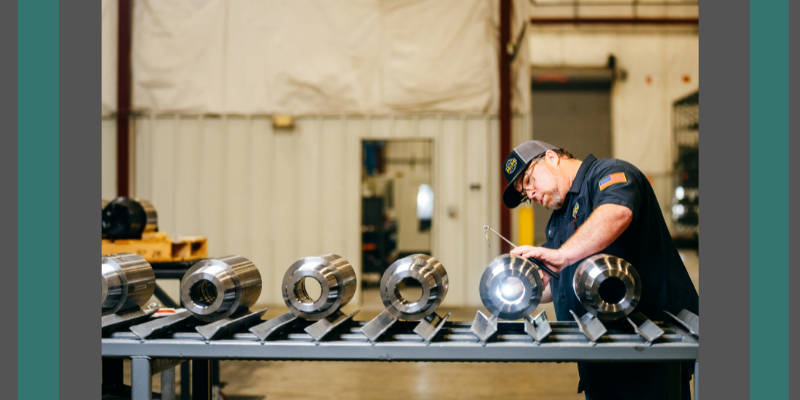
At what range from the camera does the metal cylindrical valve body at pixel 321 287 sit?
1.87 meters

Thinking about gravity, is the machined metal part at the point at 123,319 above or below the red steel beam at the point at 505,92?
below

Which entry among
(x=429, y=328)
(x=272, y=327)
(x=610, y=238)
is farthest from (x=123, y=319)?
→ (x=610, y=238)

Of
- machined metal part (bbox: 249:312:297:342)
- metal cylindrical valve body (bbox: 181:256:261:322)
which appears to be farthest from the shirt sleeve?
metal cylindrical valve body (bbox: 181:256:261:322)

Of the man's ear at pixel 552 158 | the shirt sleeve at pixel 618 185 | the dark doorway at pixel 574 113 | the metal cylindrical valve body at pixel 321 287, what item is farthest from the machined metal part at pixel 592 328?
the dark doorway at pixel 574 113

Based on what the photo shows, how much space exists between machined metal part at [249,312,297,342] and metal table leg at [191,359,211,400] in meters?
0.82

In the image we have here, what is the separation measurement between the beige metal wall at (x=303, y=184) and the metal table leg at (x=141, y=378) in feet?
17.6

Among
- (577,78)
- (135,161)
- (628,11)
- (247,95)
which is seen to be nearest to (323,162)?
(247,95)

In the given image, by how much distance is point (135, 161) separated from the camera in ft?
24.2

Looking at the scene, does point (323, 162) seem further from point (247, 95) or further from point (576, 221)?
point (576, 221)

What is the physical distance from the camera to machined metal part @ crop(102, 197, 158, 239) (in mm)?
4074

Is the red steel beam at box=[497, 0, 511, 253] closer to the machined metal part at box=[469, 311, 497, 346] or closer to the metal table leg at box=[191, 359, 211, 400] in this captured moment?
the metal table leg at box=[191, 359, 211, 400]

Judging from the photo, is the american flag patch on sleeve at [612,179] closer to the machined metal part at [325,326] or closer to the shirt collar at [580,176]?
the shirt collar at [580,176]

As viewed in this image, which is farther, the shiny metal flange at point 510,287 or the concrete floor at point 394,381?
the concrete floor at point 394,381

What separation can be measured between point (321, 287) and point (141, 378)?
67cm
